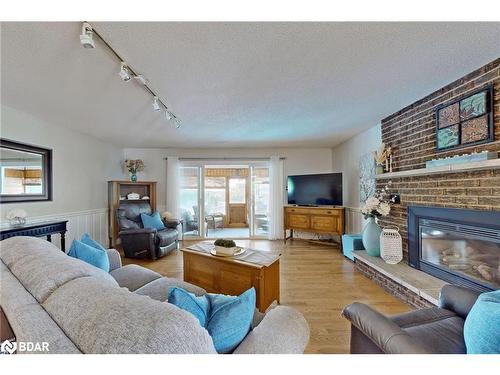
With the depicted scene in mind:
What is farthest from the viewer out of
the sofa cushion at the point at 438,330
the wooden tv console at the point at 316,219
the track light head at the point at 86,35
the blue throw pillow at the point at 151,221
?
the wooden tv console at the point at 316,219

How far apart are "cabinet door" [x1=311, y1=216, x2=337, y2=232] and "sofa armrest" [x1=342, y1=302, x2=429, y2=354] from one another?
11.4 feet

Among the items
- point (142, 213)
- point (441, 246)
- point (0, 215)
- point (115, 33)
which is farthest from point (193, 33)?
point (142, 213)

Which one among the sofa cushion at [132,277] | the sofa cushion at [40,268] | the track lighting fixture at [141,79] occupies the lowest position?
the sofa cushion at [132,277]

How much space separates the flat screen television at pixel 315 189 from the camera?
4852 mm

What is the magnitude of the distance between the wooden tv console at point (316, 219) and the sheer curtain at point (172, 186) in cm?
257

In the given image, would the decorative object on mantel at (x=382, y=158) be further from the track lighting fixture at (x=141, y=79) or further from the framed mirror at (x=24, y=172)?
the framed mirror at (x=24, y=172)

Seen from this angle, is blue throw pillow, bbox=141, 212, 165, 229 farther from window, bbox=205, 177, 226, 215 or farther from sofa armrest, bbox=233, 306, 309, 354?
sofa armrest, bbox=233, 306, 309, 354

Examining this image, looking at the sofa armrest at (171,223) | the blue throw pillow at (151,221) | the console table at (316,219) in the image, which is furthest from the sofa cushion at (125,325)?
the console table at (316,219)

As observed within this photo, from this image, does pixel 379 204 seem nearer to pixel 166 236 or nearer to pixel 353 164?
pixel 353 164

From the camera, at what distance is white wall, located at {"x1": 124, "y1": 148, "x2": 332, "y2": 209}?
5.78 metres

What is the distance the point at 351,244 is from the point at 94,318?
383cm

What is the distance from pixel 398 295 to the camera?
8.36ft
